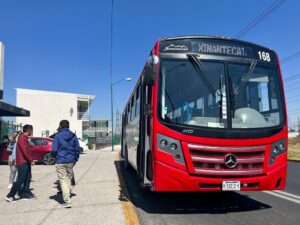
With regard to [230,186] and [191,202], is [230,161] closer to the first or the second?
[230,186]

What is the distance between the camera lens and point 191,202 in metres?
8.43

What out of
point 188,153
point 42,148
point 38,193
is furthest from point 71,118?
point 188,153

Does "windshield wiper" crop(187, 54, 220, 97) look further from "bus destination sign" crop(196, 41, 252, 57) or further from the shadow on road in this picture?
the shadow on road

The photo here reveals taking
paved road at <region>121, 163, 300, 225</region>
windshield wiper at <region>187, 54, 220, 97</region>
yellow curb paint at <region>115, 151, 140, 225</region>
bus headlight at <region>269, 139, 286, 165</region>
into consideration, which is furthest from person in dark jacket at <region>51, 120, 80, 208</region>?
bus headlight at <region>269, 139, 286, 165</region>

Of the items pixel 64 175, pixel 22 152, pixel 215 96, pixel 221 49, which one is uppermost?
pixel 221 49

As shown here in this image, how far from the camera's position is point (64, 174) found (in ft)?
26.3

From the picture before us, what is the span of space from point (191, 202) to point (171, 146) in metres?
2.22

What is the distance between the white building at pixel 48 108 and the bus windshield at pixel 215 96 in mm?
48680

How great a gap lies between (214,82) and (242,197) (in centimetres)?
338

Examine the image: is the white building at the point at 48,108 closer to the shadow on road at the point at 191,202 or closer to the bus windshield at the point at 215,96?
the shadow on road at the point at 191,202

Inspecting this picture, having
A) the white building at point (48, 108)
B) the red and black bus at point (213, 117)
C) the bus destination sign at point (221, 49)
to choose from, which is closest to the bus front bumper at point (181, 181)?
the red and black bus at point (213, 117)

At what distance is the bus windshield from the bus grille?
1.47 feet

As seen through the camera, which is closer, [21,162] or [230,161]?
[230,161]

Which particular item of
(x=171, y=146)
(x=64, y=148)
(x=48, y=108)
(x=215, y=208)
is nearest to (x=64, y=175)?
(x=64, y=148)
